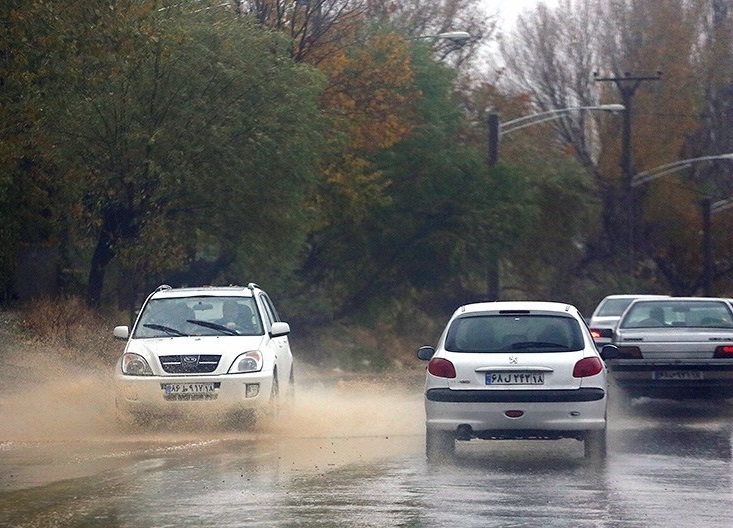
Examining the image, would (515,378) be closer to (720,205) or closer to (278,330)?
(278,330)

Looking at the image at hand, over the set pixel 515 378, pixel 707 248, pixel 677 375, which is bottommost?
pixel 707 248

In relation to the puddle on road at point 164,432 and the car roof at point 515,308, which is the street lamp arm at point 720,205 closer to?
the puddle on road at point 164,432

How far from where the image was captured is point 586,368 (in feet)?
45.2

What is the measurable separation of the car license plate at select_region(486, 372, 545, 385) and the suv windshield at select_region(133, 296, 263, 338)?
4722 mm

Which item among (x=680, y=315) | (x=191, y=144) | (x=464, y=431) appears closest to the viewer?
(x=464, y=431)

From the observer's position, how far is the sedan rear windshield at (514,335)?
46.2 feet

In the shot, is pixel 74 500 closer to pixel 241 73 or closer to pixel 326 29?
pixel 241 73

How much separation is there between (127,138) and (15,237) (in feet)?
17.2

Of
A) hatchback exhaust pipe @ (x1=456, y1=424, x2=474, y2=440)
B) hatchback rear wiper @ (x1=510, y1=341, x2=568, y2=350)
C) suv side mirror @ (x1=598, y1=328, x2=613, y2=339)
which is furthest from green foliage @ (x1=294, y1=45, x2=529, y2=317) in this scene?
hatchback exhaust pipe @ (x1=456, y1=424, x2=474, y2=440)

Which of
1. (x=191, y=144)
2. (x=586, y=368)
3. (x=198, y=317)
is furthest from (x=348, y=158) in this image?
(x=586, y=368)

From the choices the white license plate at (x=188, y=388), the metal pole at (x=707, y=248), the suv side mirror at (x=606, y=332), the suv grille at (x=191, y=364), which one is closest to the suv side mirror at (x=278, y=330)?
the suv grille at (x=191, y=364)

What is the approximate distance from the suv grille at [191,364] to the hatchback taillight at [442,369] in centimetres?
363

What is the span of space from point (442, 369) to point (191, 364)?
3937 millimetres

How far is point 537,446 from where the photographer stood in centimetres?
1545
